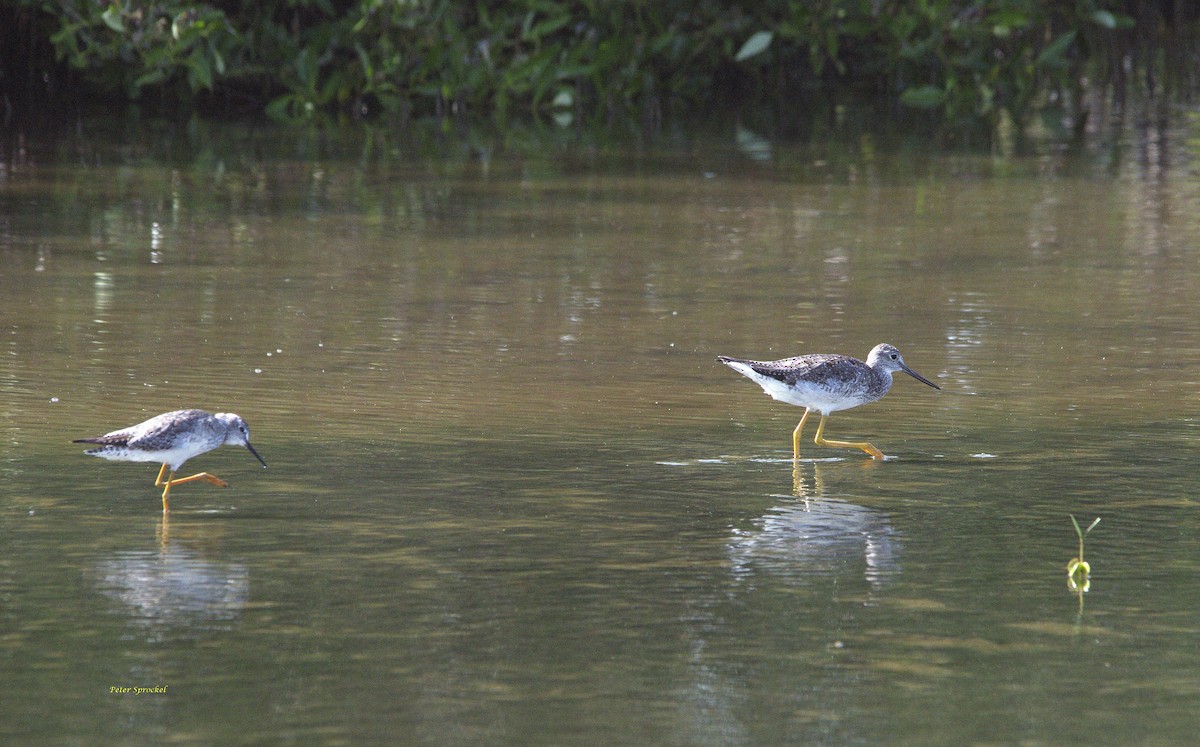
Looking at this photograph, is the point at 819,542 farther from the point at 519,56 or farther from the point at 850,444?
the point at 519,56

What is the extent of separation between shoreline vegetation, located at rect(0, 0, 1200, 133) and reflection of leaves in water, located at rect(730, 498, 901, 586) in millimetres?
16044

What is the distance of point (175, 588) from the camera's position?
249 inches

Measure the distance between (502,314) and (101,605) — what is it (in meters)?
5.48

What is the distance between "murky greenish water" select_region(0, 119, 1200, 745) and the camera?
5391mm

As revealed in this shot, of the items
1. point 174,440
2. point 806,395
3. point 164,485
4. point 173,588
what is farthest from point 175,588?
point 806,395

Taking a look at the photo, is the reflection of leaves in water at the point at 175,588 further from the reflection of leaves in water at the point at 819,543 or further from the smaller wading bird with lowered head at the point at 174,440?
the reflection of leaves in water at the point at 819,543

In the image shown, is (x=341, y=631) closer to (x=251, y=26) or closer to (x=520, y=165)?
(x=520, y=165)

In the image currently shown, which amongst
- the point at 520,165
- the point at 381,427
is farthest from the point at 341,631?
the point at 520,165

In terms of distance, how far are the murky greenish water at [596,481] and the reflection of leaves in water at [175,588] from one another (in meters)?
0.02

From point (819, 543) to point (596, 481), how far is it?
1.12 meters

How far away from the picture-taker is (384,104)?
981 inches

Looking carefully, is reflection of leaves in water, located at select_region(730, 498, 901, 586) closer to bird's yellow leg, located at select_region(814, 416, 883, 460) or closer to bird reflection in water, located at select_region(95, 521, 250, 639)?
bird's yellow leg, located at select_region(814, 416, 883, 460)

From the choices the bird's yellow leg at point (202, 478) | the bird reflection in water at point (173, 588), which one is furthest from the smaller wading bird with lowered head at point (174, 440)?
the bird reflection in water at point (173, 588)

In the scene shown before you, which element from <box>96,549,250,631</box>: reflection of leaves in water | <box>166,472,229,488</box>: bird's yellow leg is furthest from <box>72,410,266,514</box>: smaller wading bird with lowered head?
<box>96,549,250,631</box>: reflection of leaves in water
